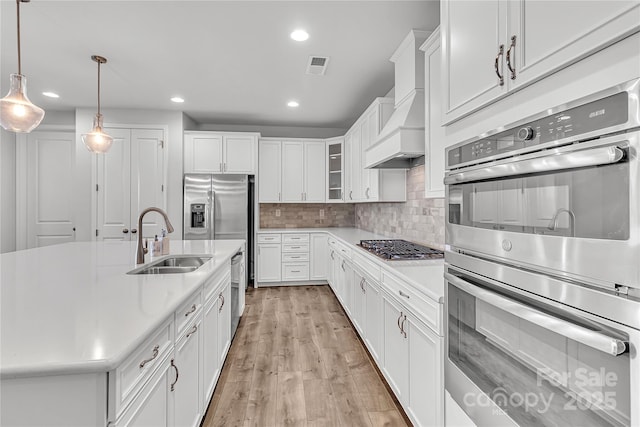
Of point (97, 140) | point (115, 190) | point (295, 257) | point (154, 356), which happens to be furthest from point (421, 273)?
point (115, 190)

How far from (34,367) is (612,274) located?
1.31 meters

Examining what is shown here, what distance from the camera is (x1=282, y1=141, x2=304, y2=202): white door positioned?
16.7 ft

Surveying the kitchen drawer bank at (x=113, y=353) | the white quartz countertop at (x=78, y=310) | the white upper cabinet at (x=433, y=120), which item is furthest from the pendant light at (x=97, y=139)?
the white upper cabinet at (x=433, y=120)

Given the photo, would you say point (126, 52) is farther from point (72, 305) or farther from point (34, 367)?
point (34, 367)

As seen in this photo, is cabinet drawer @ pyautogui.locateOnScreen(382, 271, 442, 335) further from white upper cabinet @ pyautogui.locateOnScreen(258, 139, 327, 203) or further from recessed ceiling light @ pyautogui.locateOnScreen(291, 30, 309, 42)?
white upper cabinet @ pyautogui.locateOnScreen(258, 139, 327, 203)

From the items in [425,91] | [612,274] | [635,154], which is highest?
[425,91]

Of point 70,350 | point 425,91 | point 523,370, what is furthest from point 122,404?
point 425,91

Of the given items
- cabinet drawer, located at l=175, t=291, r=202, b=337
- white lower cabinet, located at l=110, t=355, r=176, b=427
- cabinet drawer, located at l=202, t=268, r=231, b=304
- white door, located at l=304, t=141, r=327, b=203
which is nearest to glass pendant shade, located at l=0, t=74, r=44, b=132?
cabinet drawer, located at l=202, t=268, r=231, b=304

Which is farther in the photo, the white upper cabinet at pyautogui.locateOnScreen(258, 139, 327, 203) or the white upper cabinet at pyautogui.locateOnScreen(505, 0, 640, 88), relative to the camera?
the white upper cabinet at pyautogui.locateOnScreen(258, 139, 327, 203)

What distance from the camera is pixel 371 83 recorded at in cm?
353

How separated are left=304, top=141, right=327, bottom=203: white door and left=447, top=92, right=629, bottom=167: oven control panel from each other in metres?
4.07

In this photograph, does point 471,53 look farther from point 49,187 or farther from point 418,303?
point 49,187

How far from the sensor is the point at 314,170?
16.9 feet

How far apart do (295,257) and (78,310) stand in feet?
12.5
